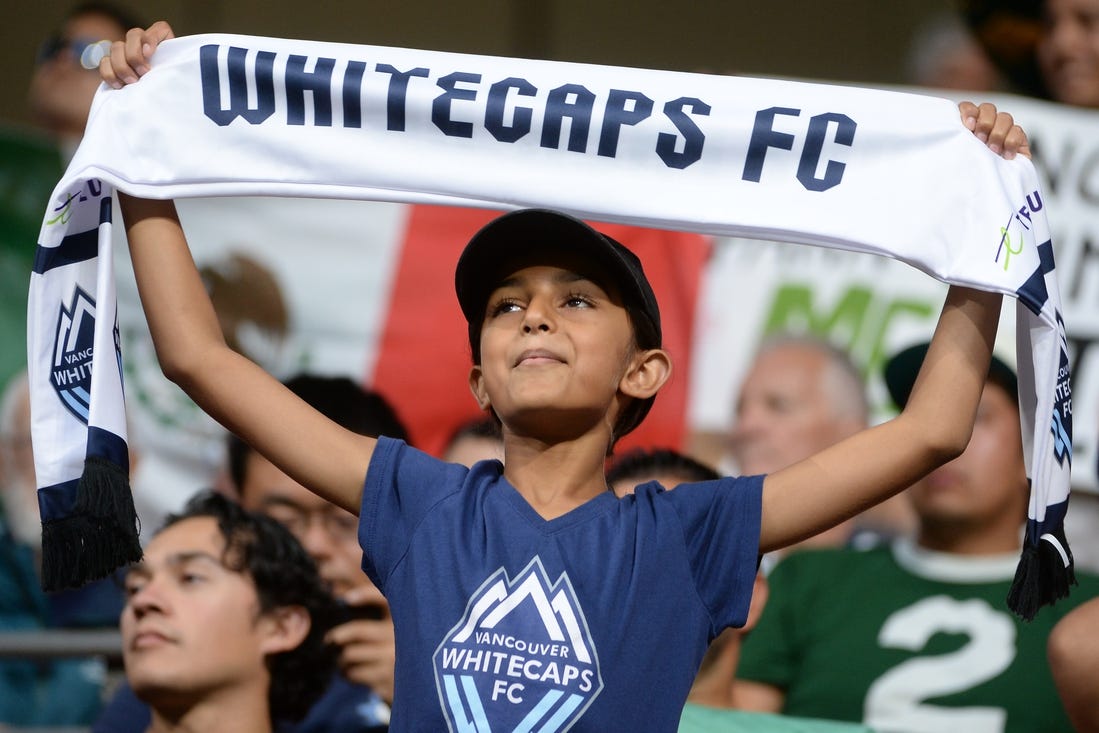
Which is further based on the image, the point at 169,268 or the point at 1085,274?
the point at 1085,274

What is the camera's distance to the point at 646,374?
2.17 meters

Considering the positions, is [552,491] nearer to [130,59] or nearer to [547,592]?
[547,592]

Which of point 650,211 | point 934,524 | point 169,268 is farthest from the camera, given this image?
point 934,524

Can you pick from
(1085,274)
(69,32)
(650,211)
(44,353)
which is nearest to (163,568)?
(44,353)

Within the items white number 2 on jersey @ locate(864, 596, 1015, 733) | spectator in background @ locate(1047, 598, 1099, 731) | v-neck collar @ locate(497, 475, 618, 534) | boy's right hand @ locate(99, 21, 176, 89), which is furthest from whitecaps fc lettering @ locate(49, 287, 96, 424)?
white number 2 on jersey @ locate(864, 596, 1015, 733)

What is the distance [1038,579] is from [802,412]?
2.04 metres

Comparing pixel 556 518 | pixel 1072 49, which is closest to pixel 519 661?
pixel 556 518

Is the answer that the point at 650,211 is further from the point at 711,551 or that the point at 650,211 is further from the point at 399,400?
the point at 399,400

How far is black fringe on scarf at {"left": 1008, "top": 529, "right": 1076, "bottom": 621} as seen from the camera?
2094mm

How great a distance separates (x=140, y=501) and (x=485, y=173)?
233cm

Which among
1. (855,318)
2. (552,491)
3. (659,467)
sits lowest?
(552,491)

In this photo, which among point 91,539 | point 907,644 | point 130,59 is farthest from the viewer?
point 907,644

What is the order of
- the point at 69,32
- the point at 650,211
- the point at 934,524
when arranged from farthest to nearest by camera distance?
the point at 69,32 → the point at 934,524 → the point at 650,211

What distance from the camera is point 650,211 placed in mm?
2264
